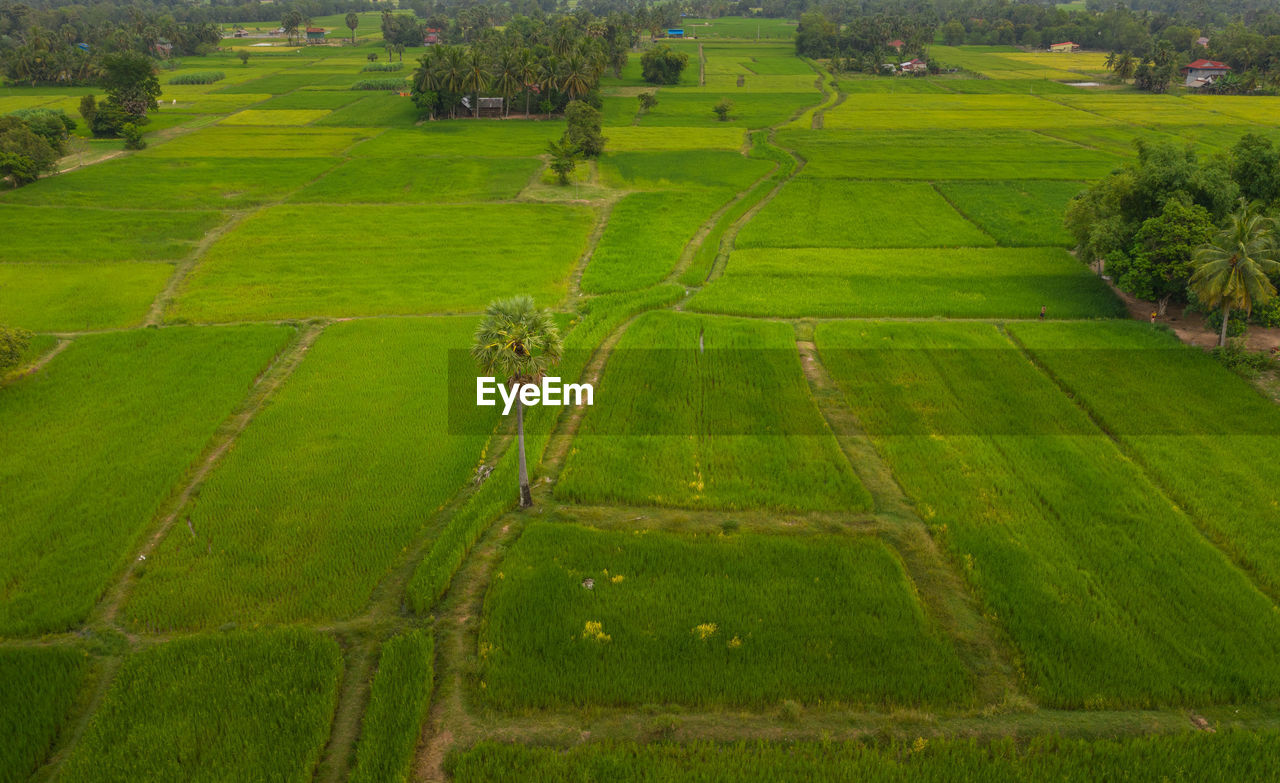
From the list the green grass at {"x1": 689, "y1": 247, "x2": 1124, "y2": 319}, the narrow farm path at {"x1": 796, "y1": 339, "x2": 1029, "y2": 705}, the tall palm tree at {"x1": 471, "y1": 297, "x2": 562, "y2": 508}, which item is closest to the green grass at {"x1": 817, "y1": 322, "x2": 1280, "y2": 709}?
the narrow farm path at {"x1": 796, "y1": 339, "x2": 1029, "y2": 705}

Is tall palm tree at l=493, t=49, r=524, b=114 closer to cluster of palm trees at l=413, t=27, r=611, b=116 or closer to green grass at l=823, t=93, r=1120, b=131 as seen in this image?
cluster of palm trees at l=413, t=27, r=611, b=116

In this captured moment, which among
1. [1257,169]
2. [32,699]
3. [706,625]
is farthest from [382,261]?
[1257,169]

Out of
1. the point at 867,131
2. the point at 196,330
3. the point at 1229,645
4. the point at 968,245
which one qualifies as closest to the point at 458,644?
the point at 1229,645

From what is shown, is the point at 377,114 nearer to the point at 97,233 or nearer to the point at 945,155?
the point at 97,233

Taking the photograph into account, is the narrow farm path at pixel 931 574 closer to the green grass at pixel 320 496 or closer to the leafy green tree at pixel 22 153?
the green grass at pixel 320 496

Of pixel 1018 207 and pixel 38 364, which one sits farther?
pixel 1018 207
